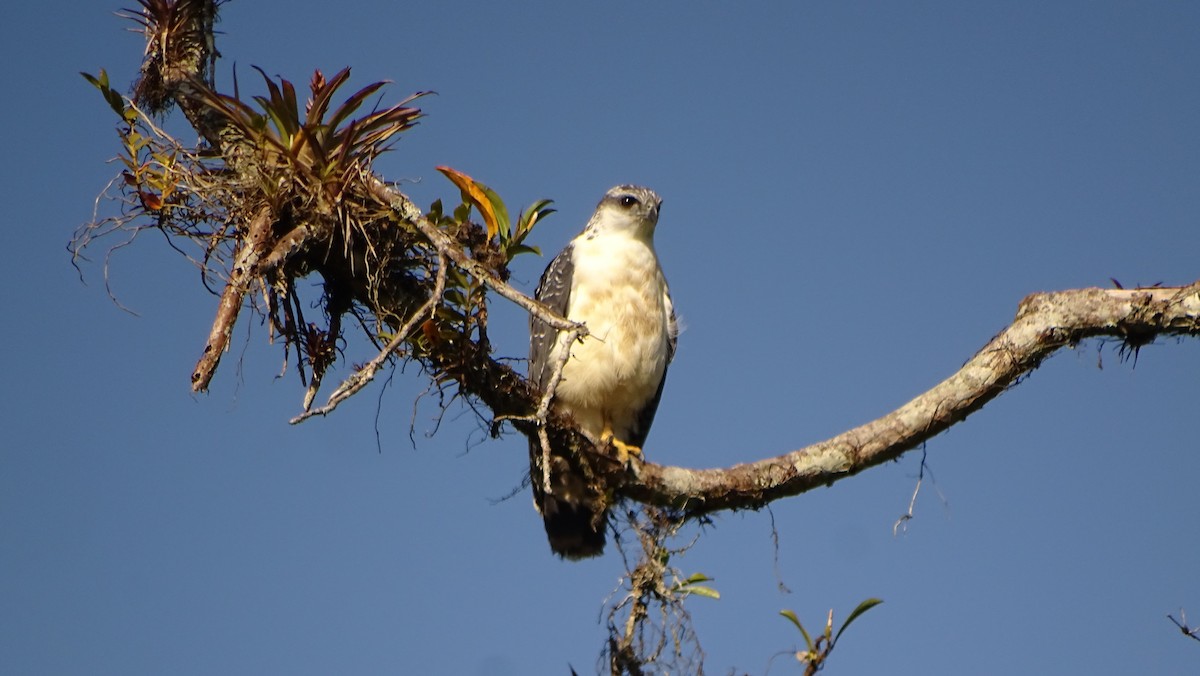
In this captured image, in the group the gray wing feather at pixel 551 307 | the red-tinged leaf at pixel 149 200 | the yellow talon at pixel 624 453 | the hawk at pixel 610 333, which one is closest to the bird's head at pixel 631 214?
the hawk at pixel 610 333

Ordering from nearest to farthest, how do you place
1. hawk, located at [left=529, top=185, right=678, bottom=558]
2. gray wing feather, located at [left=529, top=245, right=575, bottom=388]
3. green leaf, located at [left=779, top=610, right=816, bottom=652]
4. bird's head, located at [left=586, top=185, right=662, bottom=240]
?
green leaf, located at [left=779, top=610, right=816, bottom=652] → hawk, located at [left=529, top=185, right=678, bottom=558] → gray wing feather, located at [left=529, top=245, right=575, bottom=388] → bird's head, located at [left=586, top=185, right=662, bottom=240]

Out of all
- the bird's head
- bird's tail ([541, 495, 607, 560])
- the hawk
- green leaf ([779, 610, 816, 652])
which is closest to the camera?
green leaf ([779, 610, 816, 652])

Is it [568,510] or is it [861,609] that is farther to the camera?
[568,510]

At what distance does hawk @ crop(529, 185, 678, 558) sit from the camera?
229 inches

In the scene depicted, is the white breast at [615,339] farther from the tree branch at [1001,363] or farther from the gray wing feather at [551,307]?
the tree branch at [1001,363]

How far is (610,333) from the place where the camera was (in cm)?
583

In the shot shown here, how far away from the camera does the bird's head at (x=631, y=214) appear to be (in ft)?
20.3

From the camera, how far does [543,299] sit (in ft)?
20.0

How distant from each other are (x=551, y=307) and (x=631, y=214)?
0.74m

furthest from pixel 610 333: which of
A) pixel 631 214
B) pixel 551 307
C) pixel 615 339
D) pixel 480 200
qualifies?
pixel 480 200

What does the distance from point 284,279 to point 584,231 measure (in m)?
2.48

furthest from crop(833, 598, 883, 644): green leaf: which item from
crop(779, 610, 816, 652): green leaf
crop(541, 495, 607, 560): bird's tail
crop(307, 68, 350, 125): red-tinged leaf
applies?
crop(307, 68, 350, 125): red-tinged leaf

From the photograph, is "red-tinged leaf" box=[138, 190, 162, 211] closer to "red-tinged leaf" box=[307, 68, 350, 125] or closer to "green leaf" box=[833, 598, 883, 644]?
"red-tinged leaf" box=[307, 68, 350, 125]

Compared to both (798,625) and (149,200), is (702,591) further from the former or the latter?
(149,200)
